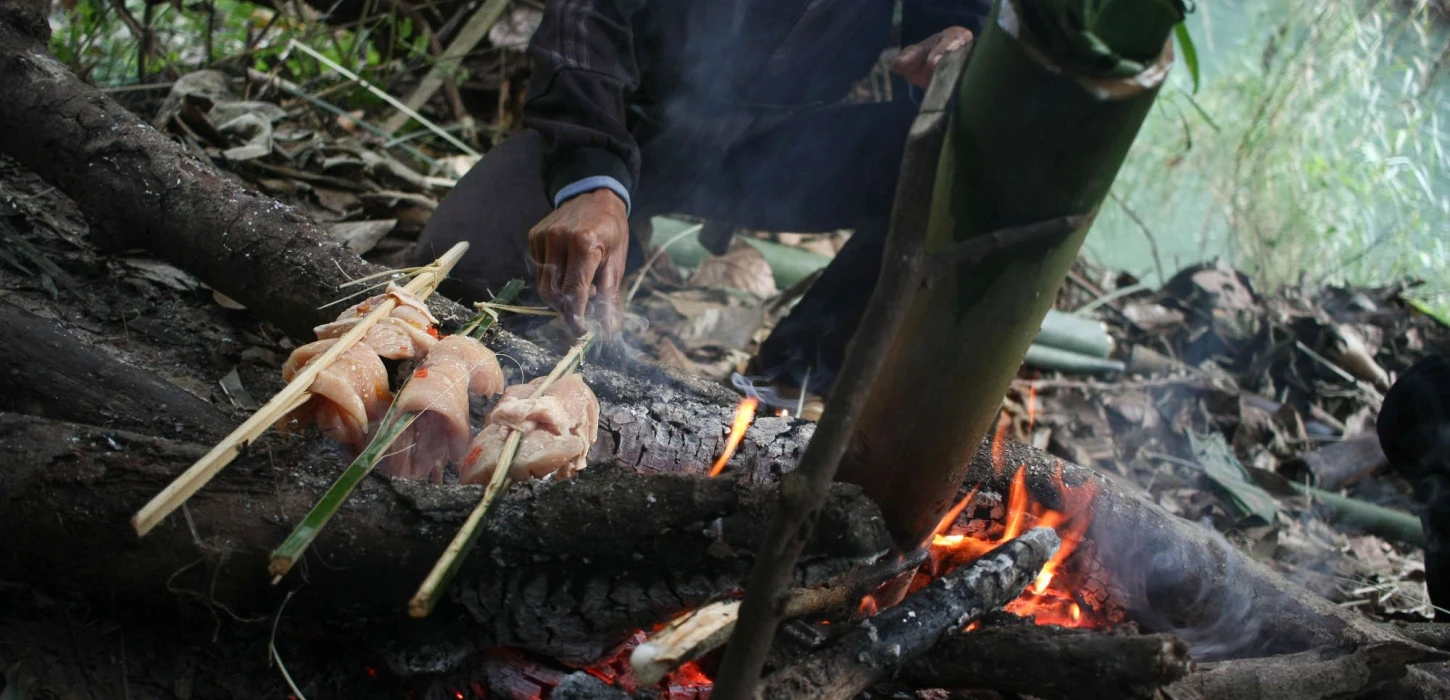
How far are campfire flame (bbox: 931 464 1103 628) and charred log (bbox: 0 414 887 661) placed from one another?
0.57 metres

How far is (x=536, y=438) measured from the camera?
184 cm

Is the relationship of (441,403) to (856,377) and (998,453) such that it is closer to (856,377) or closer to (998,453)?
(856,377)

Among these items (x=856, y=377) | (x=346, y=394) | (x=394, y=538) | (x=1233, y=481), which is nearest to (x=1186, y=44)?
(x=856, y=377)

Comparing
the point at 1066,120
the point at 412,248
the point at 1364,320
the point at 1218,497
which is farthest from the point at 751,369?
the point at 1364,320

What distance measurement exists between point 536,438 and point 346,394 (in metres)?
0.38

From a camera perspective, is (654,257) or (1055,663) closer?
(1055,663)

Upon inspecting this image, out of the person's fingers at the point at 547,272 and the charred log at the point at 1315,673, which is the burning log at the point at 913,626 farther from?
the person's fingers at the point at 547,272

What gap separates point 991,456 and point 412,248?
267 cm

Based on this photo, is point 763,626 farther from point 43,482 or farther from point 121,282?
A: point 121,282

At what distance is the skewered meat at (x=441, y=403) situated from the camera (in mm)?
1864

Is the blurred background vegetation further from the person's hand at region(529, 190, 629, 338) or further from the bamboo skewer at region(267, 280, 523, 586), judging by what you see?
the bamboo skewer at region(267, 280, 523, 586)

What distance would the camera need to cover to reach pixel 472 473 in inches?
70.5

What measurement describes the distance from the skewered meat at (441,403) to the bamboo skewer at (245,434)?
0.51 ft

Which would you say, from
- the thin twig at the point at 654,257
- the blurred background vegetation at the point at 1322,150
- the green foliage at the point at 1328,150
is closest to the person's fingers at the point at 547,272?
the thin twig at the point at 654,257
